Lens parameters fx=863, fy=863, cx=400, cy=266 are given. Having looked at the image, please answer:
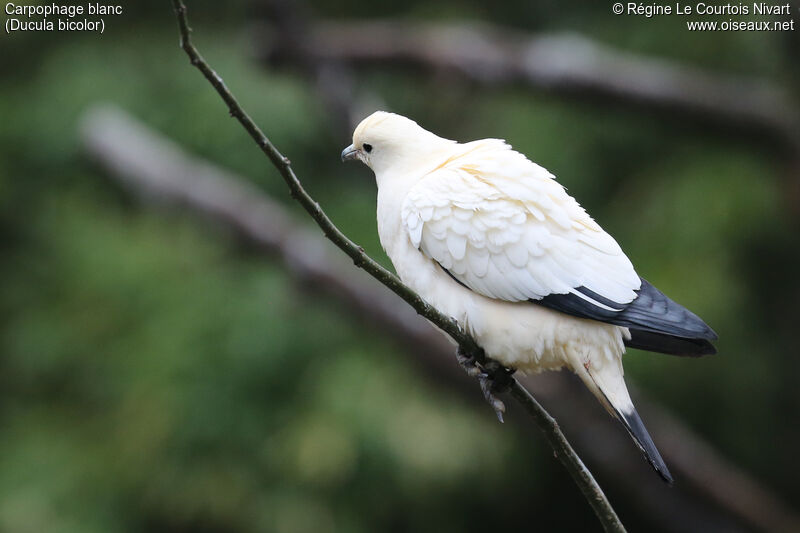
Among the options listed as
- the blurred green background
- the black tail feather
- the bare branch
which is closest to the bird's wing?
Result: the black tail feather

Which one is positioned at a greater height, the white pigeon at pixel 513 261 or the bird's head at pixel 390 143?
the bird's head at pixel 390 143

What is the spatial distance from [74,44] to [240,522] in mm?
4525

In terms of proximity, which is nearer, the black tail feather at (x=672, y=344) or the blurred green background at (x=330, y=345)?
the black tail feather at (x=672, y=344)

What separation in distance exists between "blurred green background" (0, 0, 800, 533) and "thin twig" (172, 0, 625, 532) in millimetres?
2936

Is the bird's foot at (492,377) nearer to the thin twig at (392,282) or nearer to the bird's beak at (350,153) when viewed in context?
the thin twig at (392,282)

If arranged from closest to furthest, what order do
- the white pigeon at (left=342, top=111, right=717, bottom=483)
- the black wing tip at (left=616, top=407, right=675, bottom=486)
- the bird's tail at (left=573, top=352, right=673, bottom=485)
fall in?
the black wing tip at (left=616, top=407, right=675, bottom=486) < the bird's tail at (left=573, top=352, right=673, bottom=485) < the white pigeon at (left=342, top=111, right=717, bottom=483)

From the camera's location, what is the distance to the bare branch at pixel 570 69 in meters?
4.51

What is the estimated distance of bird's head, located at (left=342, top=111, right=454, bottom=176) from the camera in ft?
6.84

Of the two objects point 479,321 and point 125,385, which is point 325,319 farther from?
point 479,321

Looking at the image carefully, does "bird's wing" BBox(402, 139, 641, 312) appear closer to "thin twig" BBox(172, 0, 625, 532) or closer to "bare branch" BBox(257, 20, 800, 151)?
"thin twig" BBox(172, 0, 625, 532)

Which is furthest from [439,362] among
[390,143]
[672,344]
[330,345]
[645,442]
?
[645,442]

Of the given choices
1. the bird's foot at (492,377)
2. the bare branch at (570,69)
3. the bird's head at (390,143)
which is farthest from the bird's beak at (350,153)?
the bare branch at (570,69)

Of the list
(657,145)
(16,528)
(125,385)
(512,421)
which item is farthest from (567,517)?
(16,528)

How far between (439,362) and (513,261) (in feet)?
11.3
